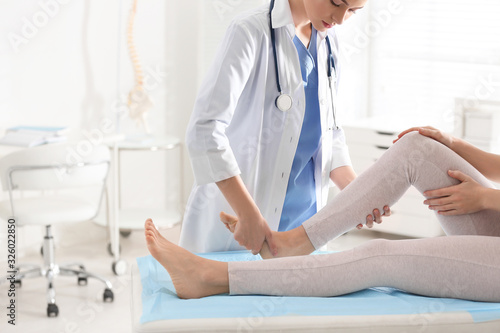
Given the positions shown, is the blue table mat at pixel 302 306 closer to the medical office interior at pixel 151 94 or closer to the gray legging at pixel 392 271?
the gray legging at pixel 392 271

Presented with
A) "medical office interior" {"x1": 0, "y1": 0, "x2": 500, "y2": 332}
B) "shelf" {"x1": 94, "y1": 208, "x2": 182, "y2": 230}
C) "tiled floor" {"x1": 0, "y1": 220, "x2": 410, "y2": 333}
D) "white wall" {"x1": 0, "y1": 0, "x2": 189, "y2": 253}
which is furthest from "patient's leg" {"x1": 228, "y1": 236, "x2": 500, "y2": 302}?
"white wall" {"x1": 0, "y1": 0, "x2": 189, "y2": 253}

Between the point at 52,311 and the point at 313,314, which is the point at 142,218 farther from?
the point at 313,314

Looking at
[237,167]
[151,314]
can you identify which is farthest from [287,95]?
[151,314]

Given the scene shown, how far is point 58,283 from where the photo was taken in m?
3.33

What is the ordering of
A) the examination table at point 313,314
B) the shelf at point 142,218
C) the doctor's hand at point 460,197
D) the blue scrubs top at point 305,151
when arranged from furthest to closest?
1. the shelf at point 142,218
2. the blue scrubs top at point 305,151
3. the doctor's hand at point 460,197
4. the examination table at point 313,314

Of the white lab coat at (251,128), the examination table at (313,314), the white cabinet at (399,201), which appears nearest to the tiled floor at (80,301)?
the white cabinet at (399,201)

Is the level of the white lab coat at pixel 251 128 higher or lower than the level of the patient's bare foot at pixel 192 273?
higher

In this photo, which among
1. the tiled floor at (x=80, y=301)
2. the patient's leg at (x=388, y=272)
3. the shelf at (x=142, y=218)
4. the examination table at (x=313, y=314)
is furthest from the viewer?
the shelf at (x=142, y=218)

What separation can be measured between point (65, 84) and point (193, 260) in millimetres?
2392

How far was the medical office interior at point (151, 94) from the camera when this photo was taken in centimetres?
348

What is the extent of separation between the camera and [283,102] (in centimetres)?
172

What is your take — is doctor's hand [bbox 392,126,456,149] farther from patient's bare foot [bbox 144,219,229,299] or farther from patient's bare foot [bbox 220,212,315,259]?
patient's bare foot [bbox 144,219,229,299]

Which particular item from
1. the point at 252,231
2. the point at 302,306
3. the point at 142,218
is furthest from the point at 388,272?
the point at 142,218

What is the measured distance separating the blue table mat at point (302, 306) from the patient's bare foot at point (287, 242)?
18cm
